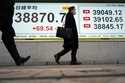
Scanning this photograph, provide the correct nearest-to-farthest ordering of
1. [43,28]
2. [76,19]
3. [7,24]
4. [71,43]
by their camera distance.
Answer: [7,24]
[71,43]
[43,28]
[76,19]

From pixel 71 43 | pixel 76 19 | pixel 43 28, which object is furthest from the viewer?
pixel 76 19

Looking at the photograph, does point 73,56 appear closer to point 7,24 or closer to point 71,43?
point 71,43

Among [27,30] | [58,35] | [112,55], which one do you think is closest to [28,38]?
[27,30]

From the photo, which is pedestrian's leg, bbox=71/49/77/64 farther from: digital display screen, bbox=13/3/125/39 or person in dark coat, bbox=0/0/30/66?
person in dark coat, bbox=0/0/30/66

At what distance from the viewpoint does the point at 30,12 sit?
1461 centimetres

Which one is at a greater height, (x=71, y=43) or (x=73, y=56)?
(x=71, y=43)

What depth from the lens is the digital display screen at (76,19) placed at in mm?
14570

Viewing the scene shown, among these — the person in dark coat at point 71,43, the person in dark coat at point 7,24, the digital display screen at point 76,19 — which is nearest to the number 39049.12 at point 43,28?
the digital display screen at point 76,19

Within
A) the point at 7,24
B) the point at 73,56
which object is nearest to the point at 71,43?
the point at 73,56

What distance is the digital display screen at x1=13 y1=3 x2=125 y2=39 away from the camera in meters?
14.6

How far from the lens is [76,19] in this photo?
14852 mm

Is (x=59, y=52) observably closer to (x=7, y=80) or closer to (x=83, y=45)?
(x=83, y=45)

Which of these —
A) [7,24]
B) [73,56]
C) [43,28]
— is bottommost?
[73,56]

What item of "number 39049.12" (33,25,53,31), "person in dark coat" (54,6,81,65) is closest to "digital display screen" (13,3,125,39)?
"number 39049.12" (33,25,53,31)
